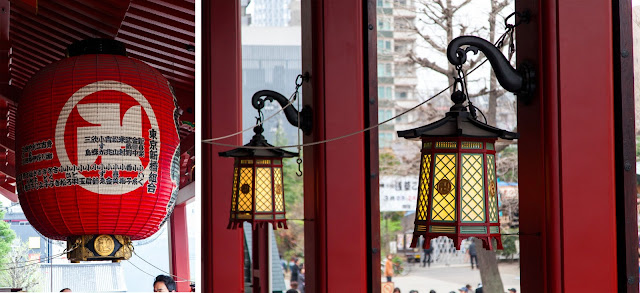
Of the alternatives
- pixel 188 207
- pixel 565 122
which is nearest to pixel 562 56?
pixel 565 122

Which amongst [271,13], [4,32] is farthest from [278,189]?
[271,13]

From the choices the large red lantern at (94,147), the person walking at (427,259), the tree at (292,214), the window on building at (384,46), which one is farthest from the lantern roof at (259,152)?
the tree at (292,214)

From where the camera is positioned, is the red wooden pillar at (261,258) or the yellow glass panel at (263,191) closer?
Answer: the yellow glass panel at (263,191)

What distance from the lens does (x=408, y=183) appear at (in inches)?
302

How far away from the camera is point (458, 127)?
1.34 meters

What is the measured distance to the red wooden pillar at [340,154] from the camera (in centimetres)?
202

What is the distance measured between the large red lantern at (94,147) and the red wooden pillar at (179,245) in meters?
0.18

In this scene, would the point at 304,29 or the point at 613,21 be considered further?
the point at 304,29

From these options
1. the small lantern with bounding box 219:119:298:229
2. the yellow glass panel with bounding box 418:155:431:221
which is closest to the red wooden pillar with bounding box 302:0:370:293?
the small lantern with bounding box 219:119:298:229

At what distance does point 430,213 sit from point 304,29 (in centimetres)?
100

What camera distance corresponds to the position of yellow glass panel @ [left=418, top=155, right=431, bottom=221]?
137cm

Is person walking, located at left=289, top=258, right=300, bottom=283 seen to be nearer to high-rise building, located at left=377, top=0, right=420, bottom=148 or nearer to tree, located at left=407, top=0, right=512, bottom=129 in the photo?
high-rise building, located at left=377, top=0, right=420, bottom=148

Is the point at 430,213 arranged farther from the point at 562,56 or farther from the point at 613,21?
the point at 613,21

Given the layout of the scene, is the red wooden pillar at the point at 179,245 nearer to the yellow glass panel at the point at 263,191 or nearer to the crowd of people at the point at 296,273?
the yellow glass panel at the point at 263,191
